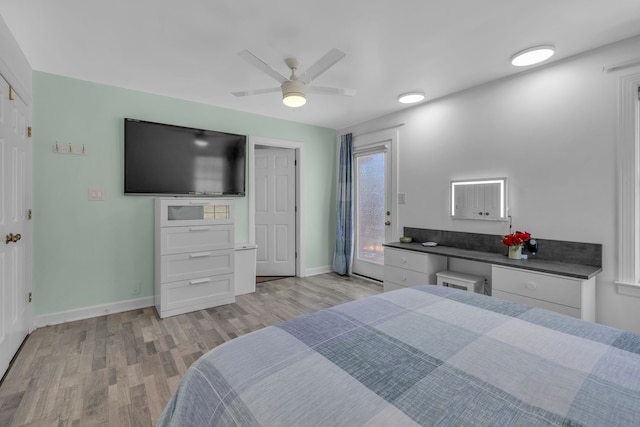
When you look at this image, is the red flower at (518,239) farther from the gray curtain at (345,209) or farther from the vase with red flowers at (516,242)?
the gray curtain at (345,209)

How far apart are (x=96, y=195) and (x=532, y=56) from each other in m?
4.33

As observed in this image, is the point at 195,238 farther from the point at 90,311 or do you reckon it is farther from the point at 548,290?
the point at 548,290

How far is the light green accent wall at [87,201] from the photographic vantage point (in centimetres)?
290

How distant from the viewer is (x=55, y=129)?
2941 mm

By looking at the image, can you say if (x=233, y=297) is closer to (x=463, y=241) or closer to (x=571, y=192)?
(x=463, y=241)

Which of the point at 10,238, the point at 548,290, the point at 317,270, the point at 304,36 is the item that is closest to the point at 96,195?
the point at 10,238

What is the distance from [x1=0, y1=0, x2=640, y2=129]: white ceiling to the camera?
196 cm

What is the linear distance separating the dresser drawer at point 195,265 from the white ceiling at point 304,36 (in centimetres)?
186

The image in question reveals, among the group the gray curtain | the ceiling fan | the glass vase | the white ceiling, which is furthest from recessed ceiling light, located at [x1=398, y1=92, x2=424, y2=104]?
the glass vase

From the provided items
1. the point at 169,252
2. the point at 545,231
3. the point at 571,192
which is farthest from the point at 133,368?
the point at 571,192

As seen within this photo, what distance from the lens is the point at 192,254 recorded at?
3.27 m

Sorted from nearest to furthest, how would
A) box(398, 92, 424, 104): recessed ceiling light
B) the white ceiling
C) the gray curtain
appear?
the white ceiling, box(398, 92, 424, 104): recessed ceiling light, the gray curtain

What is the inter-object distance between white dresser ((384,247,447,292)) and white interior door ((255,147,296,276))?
1772 mm

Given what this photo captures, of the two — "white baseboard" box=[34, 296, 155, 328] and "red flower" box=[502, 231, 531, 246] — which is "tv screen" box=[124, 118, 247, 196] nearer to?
"white baseboard" box=[34, 296, 155, 328]
